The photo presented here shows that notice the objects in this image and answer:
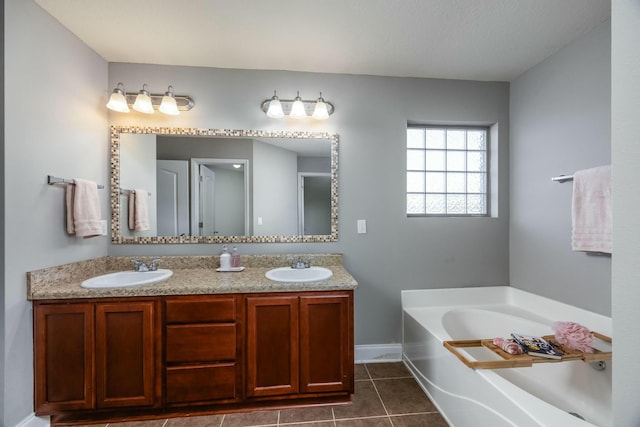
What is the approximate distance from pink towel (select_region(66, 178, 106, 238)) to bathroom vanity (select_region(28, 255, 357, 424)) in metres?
0.26

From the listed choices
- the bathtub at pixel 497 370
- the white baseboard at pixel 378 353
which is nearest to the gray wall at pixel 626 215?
the bathtub at pixel 497 370

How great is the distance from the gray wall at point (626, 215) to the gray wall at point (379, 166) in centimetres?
180

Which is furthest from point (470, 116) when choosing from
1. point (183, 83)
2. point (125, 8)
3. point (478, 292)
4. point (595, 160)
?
point (125, 8)

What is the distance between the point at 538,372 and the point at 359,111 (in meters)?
2.26

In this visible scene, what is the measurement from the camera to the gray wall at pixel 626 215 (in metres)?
0.54

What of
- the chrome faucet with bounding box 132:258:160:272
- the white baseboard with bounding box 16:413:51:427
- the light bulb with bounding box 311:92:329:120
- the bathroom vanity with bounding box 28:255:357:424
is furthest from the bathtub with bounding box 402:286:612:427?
the white baseboard with bounding box 16:413:51:427

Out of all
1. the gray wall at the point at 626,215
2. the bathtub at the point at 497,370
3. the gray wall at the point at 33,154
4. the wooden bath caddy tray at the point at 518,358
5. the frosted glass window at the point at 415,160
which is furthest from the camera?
the frosted glass window at the point at 415,160

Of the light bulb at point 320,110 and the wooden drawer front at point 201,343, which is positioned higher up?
the light bulb at point 320,110

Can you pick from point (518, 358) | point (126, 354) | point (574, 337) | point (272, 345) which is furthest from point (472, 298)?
point (126, 354)

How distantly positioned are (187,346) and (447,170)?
249 centimetres

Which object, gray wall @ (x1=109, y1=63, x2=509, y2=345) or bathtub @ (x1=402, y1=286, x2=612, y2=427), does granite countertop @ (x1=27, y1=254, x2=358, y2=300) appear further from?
bathtub @ (x1=402, y1=286, x2=612, y2=427)

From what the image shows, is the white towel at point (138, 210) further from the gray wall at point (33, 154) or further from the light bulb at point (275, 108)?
the light bulb at point (275, 108)

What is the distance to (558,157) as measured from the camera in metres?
2.02

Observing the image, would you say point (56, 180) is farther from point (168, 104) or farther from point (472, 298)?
point (472, 298)
